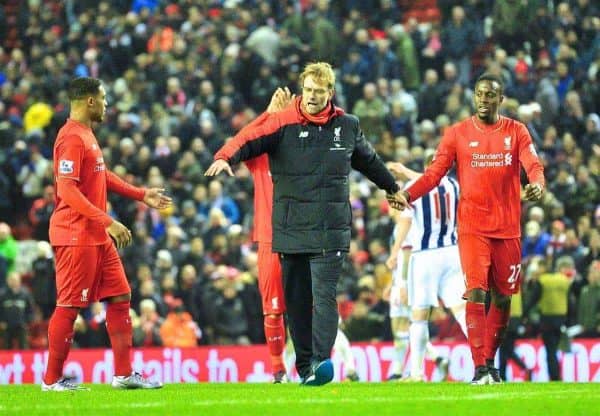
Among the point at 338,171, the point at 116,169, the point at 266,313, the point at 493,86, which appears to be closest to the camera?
the point at 338,171

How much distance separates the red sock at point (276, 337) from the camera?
13.3 m

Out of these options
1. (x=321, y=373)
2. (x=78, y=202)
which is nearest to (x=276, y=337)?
(x=321, y=373)

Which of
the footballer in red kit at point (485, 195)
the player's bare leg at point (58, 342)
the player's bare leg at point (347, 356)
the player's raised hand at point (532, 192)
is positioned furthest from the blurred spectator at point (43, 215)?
the player's raised hand at point (532, 192)

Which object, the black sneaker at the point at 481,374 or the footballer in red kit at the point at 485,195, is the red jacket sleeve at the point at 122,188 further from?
the black sneaker at the point at 481,374

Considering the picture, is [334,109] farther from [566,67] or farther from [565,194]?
[566,67]

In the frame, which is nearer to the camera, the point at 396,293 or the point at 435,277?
the point at 435,277

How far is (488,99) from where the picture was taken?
11.9 metres

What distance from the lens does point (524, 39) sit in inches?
974

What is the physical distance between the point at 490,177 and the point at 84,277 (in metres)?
3.27

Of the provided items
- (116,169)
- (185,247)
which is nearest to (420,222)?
(185,247)

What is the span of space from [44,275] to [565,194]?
25.0ft

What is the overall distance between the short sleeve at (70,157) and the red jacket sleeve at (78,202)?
0.05 metres

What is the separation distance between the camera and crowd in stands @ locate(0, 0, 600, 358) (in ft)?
68.9

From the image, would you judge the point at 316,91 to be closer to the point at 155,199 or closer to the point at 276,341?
the point at 155,199
